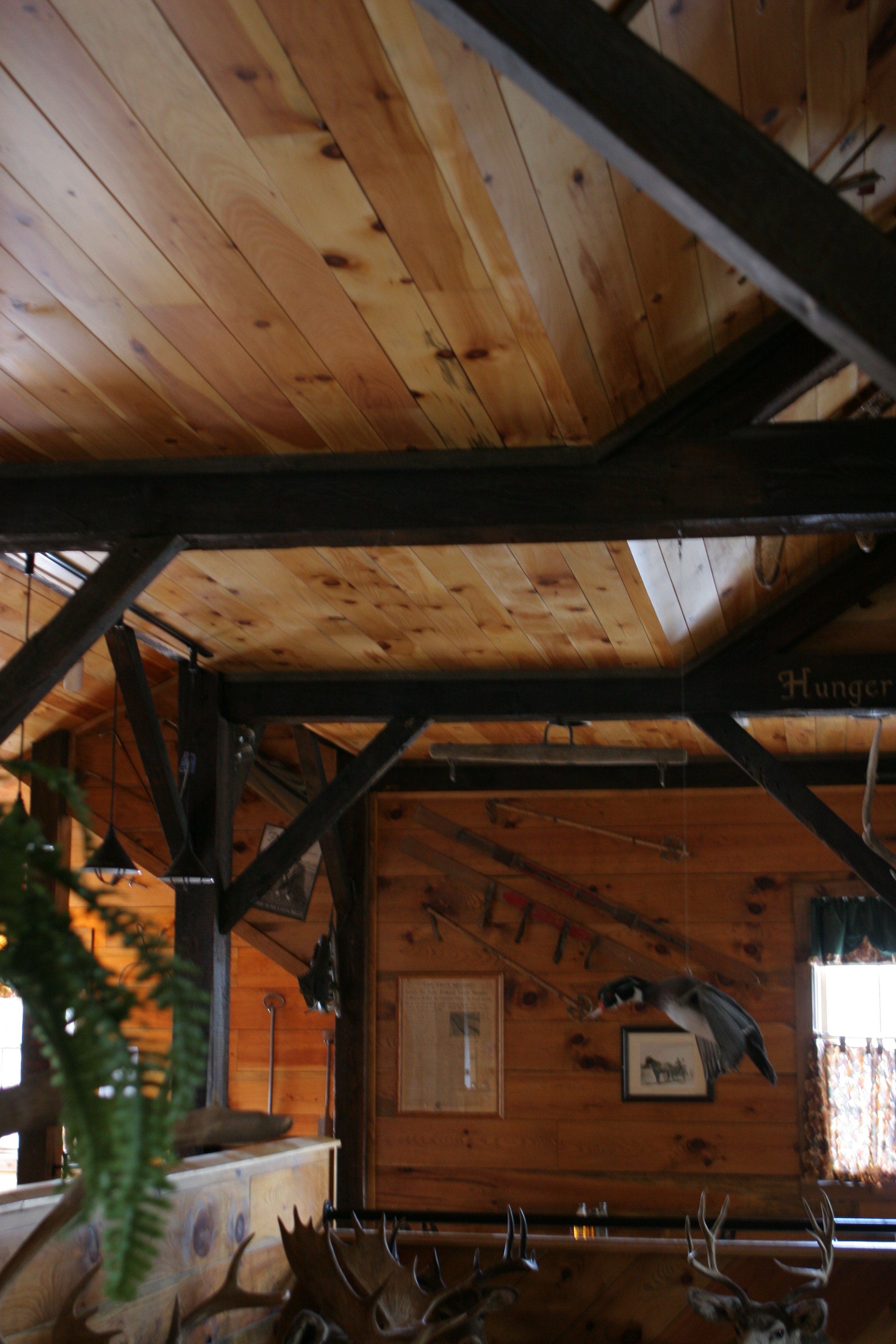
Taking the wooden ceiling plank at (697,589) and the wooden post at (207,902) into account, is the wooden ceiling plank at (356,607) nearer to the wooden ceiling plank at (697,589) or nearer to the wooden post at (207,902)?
the wooden post at (207,902)

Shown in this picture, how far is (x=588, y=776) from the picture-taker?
24.2ft

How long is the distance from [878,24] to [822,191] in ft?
3.75

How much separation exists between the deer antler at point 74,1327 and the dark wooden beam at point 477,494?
1785mm

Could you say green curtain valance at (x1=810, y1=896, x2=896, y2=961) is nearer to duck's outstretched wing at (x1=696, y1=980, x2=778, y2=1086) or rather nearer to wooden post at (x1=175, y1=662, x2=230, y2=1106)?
duck's outstretched wing at (x1=696, y1=980, x2=778, y2=1086)

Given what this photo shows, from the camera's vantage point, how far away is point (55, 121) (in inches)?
82.7

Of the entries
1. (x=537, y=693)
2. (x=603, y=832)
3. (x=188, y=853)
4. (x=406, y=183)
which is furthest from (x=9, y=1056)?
(x=406, y=183)

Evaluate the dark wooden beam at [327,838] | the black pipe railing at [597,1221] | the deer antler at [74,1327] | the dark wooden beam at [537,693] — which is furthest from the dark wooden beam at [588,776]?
the deer antler at [74,1327]

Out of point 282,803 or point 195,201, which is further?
point 282,803

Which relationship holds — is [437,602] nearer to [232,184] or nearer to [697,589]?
[697,589]

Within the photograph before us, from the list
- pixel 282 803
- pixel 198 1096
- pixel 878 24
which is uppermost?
pixel 878 24

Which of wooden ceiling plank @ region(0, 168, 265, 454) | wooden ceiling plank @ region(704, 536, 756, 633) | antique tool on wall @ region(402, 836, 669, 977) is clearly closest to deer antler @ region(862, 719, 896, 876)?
wooden ceiling plank @ region(704, 536, 756, 633)

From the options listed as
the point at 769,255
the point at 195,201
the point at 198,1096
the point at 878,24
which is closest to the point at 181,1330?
the point at 198,1096

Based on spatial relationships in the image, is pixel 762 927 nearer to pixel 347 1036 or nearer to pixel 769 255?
pixel 347 1036

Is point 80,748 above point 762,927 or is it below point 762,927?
above
